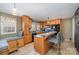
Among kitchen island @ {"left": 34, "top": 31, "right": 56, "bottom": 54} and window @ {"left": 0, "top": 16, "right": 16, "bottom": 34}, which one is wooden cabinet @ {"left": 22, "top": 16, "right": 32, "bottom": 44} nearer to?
window @ {"left": 0, "top": 16, "right": 16, "bottom": 34}

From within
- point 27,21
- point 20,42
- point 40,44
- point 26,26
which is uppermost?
point 27,21

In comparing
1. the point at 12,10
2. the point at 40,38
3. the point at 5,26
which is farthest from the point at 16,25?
the point at 40,38

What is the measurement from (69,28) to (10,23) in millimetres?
2797

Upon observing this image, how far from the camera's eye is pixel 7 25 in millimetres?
1674

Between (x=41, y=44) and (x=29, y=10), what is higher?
(x=29, y=10)

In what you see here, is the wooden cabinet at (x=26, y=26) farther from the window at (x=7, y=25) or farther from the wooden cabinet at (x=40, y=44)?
the wooden cabinet at (x=40, y=44)

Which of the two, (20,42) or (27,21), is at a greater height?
(27,21)

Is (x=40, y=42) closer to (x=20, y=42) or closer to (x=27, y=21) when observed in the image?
(x=20, y=42)

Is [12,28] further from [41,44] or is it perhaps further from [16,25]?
[41,44]

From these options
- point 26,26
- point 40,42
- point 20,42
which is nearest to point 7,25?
point 26,26

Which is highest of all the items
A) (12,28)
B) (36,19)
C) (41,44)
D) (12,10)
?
(12,10)

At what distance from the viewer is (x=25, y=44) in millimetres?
2043

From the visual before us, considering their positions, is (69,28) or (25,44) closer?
(25,44)

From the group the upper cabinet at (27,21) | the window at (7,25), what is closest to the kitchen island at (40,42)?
the upper cabinet at (27,21)
